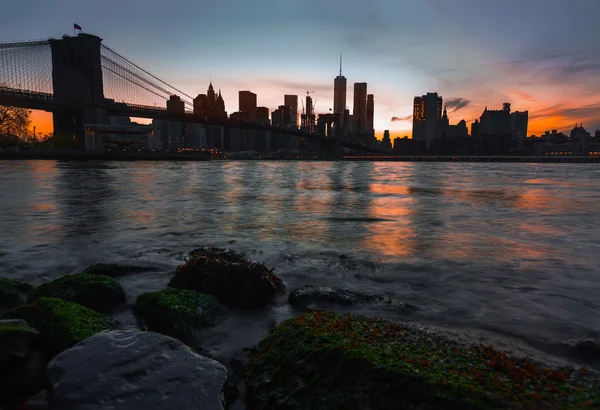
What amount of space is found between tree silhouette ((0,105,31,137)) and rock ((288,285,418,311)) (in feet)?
259

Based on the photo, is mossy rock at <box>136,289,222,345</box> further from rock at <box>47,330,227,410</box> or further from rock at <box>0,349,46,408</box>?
rock at <box>0,349,46,408</box>

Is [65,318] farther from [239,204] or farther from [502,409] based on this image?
[239,204]

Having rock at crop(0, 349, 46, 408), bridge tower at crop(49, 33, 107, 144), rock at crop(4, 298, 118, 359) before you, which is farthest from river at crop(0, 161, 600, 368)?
bridge tower at crop(49, 33, 107, 144)

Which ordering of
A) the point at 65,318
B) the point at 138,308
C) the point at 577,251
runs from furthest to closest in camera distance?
the point at 577,251
the point at 138,308
the point at 65,318

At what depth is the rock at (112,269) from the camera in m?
6.01

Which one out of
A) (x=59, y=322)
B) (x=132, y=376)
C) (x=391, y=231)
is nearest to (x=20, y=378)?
(x=59, y=322)

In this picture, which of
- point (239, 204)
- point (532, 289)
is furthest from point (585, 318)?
point (239, 204)

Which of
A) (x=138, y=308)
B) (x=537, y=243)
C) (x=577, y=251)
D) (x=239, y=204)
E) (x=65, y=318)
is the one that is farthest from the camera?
(x=239, y=204)

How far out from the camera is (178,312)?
13.5ft

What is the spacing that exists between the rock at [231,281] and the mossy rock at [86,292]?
829 millimetres

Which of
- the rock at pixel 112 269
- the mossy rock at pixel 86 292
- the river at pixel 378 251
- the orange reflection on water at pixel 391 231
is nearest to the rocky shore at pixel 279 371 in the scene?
the mossy rock at pixel 86 292

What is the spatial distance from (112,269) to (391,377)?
17.0ft

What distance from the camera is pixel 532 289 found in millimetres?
5926

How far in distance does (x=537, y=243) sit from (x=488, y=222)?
343 centimetres
